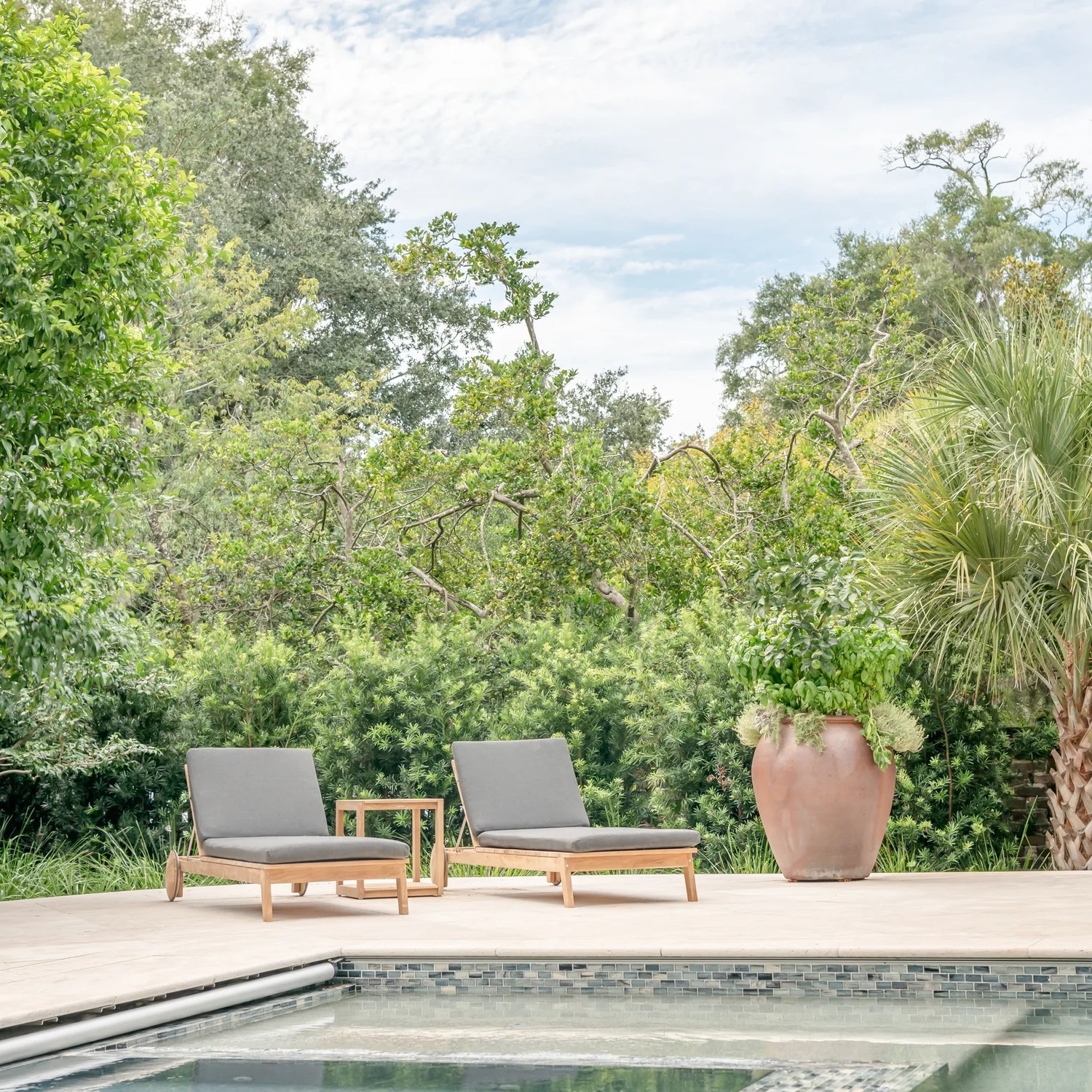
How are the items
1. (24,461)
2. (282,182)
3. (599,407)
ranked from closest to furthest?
(24,461) → (282,182) → (599,407)

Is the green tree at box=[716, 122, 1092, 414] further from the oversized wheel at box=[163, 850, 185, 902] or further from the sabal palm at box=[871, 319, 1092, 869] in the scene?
the oversized wheel at box=[163, 850, 185, 902]

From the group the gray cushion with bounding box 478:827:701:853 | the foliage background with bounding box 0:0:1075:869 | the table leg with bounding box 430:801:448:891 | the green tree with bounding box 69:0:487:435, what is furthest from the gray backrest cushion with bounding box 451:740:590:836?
the green tree with bounding box 69:0:487:435

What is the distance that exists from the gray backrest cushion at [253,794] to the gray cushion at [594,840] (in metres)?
1.16

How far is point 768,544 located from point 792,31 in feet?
41.7

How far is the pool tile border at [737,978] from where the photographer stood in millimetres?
4887

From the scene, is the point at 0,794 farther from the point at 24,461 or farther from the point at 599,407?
the point at 599,407

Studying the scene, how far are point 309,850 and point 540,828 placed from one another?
1903 millimetres

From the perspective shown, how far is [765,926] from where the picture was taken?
5.95m

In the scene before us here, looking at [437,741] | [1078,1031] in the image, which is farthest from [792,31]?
[1078,1031]

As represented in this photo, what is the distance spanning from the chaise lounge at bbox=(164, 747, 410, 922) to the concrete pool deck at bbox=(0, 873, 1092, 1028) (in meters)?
0.22

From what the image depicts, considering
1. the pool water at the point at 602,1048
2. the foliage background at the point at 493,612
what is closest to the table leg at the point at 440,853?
the foliage background at the point at 493,612

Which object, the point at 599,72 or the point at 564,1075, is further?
the point at 599,72

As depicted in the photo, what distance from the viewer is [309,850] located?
6.78 metres

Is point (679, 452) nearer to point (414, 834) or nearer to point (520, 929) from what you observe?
point (414, 834)
